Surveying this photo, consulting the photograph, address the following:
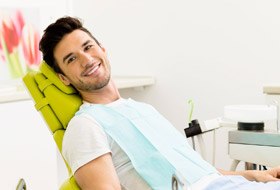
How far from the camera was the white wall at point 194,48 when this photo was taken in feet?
9.14

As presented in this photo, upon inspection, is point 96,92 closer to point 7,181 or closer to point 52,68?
point 52,68

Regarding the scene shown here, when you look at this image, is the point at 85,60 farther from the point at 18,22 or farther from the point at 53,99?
the point at 18,22

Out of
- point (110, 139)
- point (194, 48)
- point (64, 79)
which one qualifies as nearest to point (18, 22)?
point (194, 48)

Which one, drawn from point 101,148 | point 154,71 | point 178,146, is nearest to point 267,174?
point 178,146

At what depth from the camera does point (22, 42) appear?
2.90 metres

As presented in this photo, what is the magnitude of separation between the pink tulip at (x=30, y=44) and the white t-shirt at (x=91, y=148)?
155cm

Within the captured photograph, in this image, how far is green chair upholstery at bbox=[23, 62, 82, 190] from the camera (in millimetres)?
1602

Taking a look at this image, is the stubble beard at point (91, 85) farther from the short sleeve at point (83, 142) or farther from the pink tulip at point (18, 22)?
the pink tulip at point (18, 22)

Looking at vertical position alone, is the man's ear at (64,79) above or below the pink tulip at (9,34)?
below

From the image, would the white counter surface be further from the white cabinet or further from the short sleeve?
the white cabinet

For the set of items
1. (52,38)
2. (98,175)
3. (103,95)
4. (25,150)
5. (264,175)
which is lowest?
(25,150)

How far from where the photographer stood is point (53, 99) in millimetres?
1622

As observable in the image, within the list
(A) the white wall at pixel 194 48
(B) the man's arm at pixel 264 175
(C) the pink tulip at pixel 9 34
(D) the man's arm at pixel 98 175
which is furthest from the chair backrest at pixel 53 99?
(A) the white wall at pixel 194 48

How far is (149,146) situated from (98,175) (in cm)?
26
